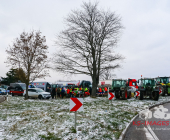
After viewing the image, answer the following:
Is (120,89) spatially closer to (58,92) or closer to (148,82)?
(148,82)

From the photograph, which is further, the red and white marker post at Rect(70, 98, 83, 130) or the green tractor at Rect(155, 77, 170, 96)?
the green tractor at Rect(155, 77, 170, 96)

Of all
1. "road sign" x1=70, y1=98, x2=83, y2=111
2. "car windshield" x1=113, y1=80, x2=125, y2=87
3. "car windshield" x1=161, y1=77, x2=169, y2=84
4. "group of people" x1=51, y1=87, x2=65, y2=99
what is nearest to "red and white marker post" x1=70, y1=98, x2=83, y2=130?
"road sign" x1=70, y1=98, x2=83, y2=111

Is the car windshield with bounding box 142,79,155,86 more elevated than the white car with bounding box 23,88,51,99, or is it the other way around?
the car windshield with bounding box 142,79,155,86

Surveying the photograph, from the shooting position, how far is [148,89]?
21656 mm

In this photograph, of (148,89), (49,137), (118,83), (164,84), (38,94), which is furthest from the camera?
(164,84)

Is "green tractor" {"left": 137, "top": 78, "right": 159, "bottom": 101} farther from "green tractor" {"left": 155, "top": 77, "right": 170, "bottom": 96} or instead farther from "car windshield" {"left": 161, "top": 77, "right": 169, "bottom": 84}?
"car windshield" {"left": 161, "top": 77, "right": 169, "bottom": 84}

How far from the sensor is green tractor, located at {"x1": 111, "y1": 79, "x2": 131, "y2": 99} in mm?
22108

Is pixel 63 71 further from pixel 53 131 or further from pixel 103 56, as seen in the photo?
pixel 53 131

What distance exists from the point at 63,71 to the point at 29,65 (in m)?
4.53

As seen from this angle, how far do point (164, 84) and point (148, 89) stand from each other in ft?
26.2

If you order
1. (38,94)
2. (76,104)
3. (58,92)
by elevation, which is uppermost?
(76,104)

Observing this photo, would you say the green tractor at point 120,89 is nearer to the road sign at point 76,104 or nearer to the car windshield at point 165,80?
the car windshield at point 165,80

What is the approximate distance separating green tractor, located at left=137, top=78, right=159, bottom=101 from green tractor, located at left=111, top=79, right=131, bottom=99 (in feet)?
5.59

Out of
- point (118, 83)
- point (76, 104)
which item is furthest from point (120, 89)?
point (76, 104)
